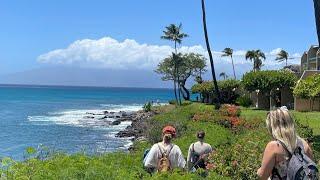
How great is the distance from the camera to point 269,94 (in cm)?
5388

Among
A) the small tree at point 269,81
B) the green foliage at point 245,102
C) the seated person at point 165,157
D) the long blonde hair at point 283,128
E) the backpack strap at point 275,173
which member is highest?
the small tree at point 269,81

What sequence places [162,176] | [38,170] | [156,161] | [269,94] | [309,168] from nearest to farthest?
[309,168]
[38,170]
[162,176]
[156,161]
[269,94]

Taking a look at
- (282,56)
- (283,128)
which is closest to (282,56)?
(282,56)

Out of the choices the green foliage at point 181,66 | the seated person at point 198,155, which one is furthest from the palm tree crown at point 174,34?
the seated person at point 198,155

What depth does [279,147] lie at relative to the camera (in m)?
5.96

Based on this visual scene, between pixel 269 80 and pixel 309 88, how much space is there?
23.1 ft

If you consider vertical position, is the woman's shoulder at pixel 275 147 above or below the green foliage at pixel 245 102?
above

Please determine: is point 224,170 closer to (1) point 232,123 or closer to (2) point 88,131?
(1) point 232,123

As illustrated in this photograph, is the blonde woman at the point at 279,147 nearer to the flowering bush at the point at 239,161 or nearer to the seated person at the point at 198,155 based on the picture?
the flowering bush at the point at 239,161

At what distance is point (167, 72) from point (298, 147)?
84.2 meters

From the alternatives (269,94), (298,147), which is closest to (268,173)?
(298,147)

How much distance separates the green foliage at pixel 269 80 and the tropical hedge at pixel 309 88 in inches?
202

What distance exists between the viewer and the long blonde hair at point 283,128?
235 inches

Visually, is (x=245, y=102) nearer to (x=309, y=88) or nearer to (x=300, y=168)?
(x=309, y=88)
